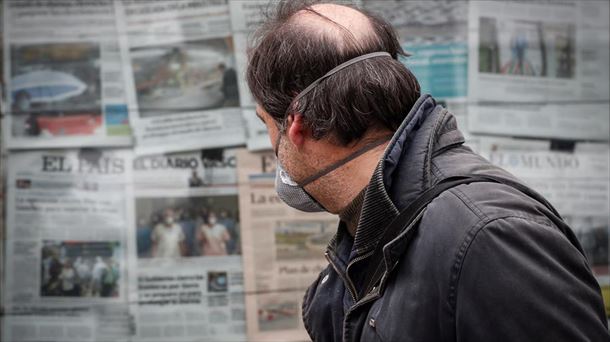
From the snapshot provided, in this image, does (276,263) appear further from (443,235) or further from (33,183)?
(443,235)

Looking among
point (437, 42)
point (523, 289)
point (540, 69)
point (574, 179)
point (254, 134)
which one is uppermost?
point (437, 42)

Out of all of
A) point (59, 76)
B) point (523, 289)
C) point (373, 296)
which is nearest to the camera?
point (523, 289)

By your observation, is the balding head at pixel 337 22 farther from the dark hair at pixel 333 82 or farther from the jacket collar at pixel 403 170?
the jacket collar at pixel 403 170

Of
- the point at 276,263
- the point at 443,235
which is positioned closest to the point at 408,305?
the point at 443,235

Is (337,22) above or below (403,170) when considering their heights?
above

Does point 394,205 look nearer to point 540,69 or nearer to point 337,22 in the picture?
point 337,22

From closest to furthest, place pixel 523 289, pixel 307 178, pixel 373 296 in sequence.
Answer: pixel 523 289
pixel 373 296
pixel 307 178

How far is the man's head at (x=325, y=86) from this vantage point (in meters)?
1.63

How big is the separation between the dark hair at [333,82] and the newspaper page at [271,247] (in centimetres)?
163

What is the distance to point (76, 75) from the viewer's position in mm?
3330

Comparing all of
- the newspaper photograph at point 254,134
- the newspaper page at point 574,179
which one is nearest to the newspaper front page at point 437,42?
the newspaper page at point 574,179

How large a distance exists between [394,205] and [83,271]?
7.17ft

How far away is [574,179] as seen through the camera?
3529 mm

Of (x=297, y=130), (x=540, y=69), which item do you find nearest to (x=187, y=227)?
(x=540, y=69)
